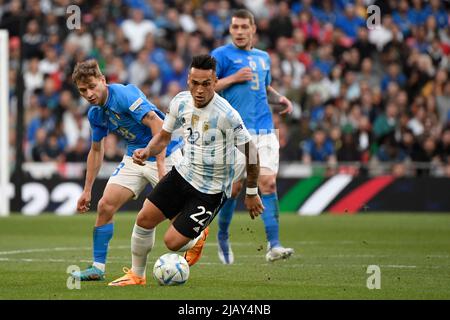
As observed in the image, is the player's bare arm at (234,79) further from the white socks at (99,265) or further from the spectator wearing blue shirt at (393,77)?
the spectator wearing blue shirt at (393,77)

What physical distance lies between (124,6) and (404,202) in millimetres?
8348

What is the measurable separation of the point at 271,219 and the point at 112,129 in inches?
101

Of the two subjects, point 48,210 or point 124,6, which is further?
point 124,6

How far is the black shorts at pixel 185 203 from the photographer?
29.9 ft

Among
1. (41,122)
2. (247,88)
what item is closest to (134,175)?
(247,88)

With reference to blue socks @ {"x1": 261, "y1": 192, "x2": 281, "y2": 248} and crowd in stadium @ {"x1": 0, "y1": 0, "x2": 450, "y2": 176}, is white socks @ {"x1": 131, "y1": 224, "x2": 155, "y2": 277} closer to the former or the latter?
blue socks @ {"x1": 261, "y1": 192, "x2": 281, "y2": 248}

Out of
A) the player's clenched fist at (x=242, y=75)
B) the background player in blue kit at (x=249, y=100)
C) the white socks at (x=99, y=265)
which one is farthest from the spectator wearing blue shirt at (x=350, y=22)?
the white socks at (x=99, y=265)

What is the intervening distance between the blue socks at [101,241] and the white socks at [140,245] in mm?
672

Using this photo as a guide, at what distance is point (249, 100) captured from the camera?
12.2 meters

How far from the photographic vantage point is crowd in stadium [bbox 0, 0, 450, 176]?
70.5ft
